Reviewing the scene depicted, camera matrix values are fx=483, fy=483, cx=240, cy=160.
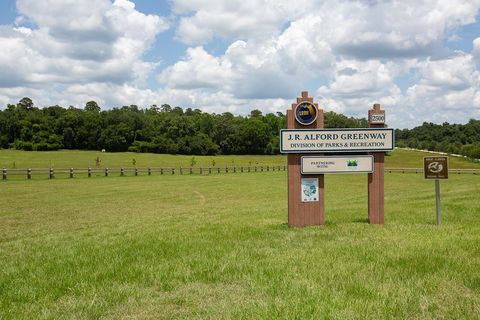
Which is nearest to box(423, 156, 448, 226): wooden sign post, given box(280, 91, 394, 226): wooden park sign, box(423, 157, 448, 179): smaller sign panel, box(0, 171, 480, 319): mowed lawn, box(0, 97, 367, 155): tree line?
box(423, 157, 448, 179): smaller sign panel

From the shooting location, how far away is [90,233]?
40.1ft

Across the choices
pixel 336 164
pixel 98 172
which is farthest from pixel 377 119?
pixel 98 172

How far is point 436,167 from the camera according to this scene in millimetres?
10930

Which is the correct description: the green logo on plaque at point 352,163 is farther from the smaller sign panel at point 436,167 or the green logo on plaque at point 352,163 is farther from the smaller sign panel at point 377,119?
the smaller sign panel at point 436,167

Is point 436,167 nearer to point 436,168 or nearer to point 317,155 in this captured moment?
point 436,168

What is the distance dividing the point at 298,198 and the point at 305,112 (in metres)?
1.99

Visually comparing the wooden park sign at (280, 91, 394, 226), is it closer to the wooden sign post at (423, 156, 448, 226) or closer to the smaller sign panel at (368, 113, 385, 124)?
the smaller sign panel at (368, 113, 385, 124)

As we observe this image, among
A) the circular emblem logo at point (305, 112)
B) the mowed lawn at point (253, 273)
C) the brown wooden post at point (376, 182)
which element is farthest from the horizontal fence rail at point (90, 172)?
the brown wooden post at point (376, 182)

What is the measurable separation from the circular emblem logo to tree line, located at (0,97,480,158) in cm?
11027

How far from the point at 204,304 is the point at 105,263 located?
9.00 ft

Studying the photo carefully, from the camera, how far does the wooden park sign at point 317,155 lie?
11.1 metres

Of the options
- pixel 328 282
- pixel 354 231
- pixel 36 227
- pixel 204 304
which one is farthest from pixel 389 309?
pixel 36 227

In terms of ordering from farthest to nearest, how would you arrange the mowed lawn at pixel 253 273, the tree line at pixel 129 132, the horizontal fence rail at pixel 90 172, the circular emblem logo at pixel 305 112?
the tree line at pixel 129 132, the horizontal fence rail at pixel 90 172, the circular emblem logo at pixel 305 112, the mowed lawn at pixel 253 273

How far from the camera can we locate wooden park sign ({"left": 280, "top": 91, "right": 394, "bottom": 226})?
11.1 metres
